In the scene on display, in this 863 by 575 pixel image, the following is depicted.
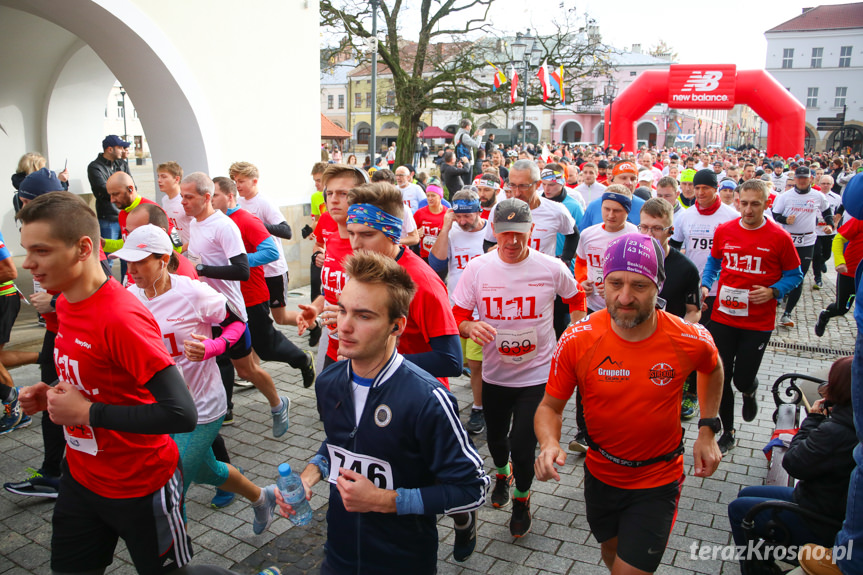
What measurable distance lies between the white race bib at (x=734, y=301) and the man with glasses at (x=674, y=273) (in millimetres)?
484

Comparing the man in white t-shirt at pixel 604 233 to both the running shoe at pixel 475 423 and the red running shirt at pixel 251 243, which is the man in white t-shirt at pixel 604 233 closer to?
the running shoe at pixel 475 423

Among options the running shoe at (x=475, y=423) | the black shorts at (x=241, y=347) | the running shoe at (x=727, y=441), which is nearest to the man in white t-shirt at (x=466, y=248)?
the running shoe at (x=475, y=423)

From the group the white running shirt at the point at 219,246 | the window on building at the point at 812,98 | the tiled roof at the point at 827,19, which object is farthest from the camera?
the window on building at the point at 812,98

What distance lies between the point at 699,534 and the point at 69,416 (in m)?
3.70

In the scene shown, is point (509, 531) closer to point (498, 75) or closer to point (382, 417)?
point (382, 417)

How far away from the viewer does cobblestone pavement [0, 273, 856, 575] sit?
3.73 metres

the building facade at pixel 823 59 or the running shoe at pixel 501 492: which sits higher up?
the building facade at pixel 823 59

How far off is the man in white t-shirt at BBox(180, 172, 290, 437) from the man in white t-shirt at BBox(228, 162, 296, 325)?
1.51 m

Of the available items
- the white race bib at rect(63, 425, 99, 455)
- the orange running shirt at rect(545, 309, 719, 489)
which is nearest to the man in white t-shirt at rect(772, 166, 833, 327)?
the orange running shirt at rect(545, 309, 719, 489)

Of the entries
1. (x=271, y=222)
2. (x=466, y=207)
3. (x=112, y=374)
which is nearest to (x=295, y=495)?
(x=112, y=374)

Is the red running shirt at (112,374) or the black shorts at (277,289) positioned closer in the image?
the red running shirt at (112,374)

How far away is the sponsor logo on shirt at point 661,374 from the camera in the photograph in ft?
9.18

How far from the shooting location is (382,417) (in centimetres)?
224

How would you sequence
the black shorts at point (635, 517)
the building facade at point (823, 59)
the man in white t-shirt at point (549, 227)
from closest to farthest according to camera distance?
1. the black shorts at point (635, 517)
2. the man in white t-shirt at point (549, 227)
3. the building facade at point (823, 59)
